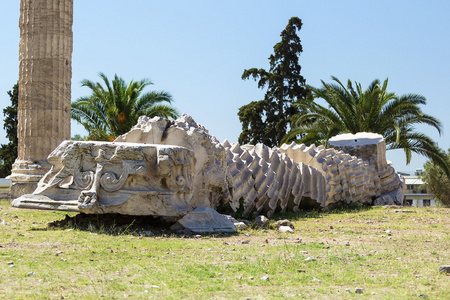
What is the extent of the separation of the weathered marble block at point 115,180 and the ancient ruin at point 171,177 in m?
0.01

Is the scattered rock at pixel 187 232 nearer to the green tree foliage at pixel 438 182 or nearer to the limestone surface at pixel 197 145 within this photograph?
the limestone surface at pixel 197 145

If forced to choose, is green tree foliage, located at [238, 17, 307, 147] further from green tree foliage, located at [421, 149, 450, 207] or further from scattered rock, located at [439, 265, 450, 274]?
scattered rock, located at [439, 265, 450, 274]

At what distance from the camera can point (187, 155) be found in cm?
655

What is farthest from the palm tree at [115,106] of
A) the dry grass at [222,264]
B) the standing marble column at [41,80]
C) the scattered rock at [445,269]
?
the scattered rock at [445,269]

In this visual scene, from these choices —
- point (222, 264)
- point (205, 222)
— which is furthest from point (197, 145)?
point (222, 264)

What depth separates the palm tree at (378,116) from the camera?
16.7m

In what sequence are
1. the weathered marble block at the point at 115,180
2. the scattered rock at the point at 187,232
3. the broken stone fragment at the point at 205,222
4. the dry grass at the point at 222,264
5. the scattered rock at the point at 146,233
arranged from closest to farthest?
the dry grass at the point at 222,264 < the scattered rock at the point at 146,233 < the weathered marble block at the point at 115,180 < the scattered rock at the point at 187,232 < the broken stone fragment at the point at 205,222

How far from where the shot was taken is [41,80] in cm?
1356

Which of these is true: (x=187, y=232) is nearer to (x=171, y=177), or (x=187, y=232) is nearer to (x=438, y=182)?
(x=171, y=177)

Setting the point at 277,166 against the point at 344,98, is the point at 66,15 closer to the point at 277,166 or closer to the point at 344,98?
the point at 277,166

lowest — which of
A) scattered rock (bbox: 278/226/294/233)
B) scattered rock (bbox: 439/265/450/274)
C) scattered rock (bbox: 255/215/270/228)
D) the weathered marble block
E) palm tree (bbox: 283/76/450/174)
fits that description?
scattered rock (bbox: 439/265/450/274)

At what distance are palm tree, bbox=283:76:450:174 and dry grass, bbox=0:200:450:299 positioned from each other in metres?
10.6

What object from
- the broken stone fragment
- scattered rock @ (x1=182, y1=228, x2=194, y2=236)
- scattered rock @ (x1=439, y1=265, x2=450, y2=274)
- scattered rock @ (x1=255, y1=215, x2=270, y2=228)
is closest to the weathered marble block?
the broken stone fragment

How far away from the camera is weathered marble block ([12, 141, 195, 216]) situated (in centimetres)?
613
